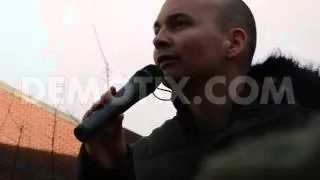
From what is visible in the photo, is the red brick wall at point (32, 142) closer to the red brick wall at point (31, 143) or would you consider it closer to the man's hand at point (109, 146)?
the red brick wall at point (31, 143)

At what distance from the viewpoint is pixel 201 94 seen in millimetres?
1818

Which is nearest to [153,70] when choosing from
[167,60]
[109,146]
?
[167,60]

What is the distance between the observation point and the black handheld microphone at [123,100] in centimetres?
142

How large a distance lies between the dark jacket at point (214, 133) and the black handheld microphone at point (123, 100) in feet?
0.61

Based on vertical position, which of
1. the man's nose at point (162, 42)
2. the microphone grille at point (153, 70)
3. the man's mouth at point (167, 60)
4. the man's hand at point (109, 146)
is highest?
the man's nose at point (162, 42)

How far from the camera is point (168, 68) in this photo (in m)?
1.77

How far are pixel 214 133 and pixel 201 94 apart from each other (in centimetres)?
14

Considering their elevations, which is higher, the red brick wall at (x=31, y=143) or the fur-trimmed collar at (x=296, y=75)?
the fur-trimmed collar at (x=296, y=75)

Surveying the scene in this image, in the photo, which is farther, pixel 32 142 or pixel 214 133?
pixel 32 142

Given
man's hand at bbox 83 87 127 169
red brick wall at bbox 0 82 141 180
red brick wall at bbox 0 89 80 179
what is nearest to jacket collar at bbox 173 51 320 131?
man's hand at bbox 83 87 127 169

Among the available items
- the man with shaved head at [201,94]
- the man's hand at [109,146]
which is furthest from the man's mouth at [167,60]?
the man's hand at [109,146]

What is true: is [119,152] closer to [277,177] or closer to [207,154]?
[207,154]

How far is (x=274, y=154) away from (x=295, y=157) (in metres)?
0.05

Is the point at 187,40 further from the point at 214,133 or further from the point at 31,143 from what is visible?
the point at 31,143
